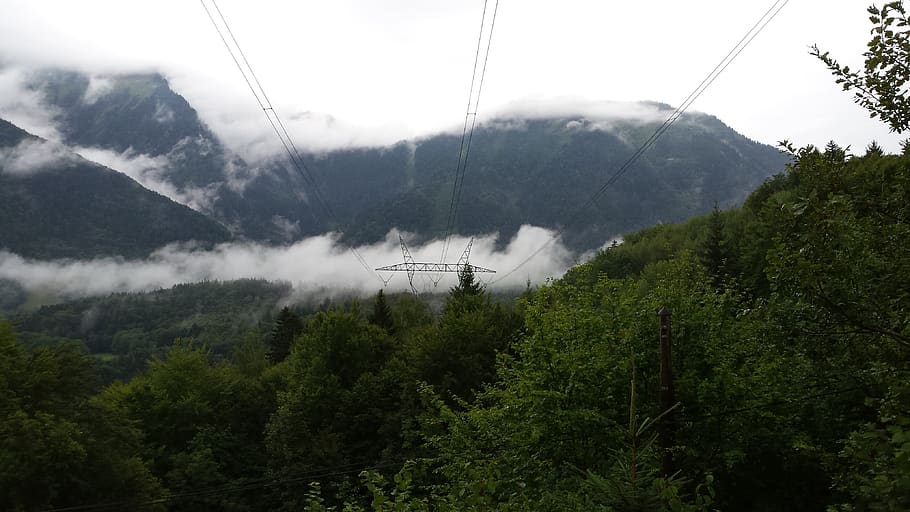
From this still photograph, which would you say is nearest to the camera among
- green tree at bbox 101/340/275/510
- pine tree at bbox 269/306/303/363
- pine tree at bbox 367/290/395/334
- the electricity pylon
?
green tree at bbox 101/340/275/510

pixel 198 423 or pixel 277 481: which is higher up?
pixel 198 423

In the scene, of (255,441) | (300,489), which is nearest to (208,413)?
(255,441)

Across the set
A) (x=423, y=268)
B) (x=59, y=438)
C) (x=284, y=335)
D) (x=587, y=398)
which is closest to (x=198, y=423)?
(x=59, y=438)

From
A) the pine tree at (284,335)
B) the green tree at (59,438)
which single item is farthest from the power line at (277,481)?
the pine tree at (284,335)

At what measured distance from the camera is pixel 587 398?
14.4m

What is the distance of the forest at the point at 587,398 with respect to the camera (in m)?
5.61

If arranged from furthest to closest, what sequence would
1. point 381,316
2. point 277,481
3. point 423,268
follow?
1. point 381,316
2. point 423,268
3. point 277,481

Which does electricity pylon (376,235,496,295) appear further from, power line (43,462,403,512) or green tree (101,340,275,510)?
green tree (101,340,275,510)

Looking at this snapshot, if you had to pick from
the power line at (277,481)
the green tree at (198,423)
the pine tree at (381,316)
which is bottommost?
the power line at (277,481)

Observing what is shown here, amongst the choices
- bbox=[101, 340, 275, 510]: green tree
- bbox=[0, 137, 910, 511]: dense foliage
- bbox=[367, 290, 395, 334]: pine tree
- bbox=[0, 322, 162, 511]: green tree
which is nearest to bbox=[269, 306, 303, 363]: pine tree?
bbox=[367, 290, 395, 334]: pine tree

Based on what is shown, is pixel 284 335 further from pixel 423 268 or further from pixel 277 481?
pixel 277 481

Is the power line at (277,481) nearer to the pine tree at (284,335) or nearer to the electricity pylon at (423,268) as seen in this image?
the electricity pylon at (423,268)

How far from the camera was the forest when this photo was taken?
5605 mm

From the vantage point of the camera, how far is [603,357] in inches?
583
